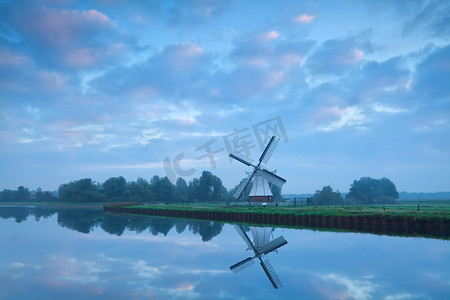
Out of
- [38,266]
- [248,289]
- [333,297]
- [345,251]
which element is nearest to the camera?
[333,297]

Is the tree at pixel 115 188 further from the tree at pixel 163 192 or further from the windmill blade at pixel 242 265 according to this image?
the windmill blade at pixel 242 265

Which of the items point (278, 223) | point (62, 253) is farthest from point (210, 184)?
point (62, 253)

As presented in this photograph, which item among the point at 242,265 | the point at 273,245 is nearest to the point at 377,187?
the point at 273,245

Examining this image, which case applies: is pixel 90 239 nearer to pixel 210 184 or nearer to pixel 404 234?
pixel 404 234

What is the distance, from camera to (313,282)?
475 inches

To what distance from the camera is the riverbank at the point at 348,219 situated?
921 inches

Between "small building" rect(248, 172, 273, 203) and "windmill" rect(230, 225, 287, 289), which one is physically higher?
"small building" rect(248, 172, 273, 203)

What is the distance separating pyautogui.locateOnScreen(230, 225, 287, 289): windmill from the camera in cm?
1364

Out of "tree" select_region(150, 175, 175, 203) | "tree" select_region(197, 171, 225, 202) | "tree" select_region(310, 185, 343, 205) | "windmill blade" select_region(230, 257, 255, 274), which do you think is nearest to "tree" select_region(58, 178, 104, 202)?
"tree" select_region(150, 175, 175, 203)

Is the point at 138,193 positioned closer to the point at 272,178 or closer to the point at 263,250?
the point at 272,178

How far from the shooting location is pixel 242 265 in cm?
1543

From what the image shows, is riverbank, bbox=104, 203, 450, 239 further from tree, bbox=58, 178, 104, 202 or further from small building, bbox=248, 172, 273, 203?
tree, bbox=58, 178, 104, 202

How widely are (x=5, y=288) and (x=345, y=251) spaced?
15.3 meters

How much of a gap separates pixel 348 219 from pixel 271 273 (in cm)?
1710
